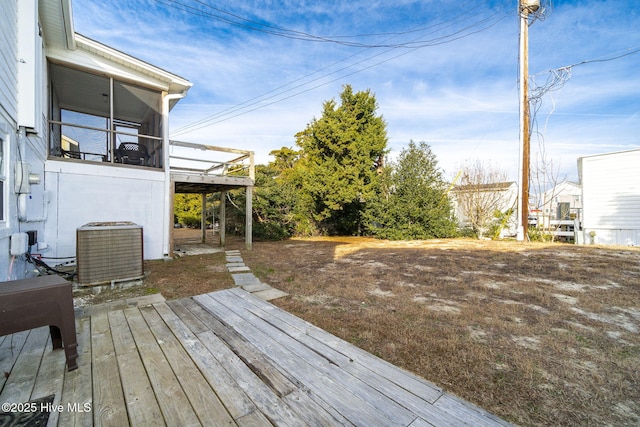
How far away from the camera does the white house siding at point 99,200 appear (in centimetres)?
535

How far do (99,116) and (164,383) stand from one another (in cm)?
990

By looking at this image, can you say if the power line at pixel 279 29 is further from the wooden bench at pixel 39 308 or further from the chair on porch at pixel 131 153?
the wooden bench at pixel 39 308

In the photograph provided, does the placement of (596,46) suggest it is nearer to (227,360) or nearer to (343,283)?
(343,283)

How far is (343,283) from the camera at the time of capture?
4.70 metres

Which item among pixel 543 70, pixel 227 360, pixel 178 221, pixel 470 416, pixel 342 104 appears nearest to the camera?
pixel 470 416

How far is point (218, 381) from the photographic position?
168 cm

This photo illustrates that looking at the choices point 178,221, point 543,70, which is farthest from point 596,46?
point 178,221

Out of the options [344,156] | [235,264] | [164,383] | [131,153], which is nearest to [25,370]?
[164,383]

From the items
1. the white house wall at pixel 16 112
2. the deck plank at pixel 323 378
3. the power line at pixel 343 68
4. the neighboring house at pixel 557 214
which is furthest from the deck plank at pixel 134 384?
the neighboring house at pixel 557 214

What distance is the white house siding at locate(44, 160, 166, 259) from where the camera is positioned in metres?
5.35

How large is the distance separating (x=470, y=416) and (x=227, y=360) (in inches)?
61.5

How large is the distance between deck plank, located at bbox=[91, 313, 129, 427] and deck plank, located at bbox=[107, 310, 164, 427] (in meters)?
0.03

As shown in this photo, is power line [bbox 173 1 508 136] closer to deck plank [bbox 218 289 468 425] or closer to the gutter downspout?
the gutter downspout

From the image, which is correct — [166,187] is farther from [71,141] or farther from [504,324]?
[504,324]
